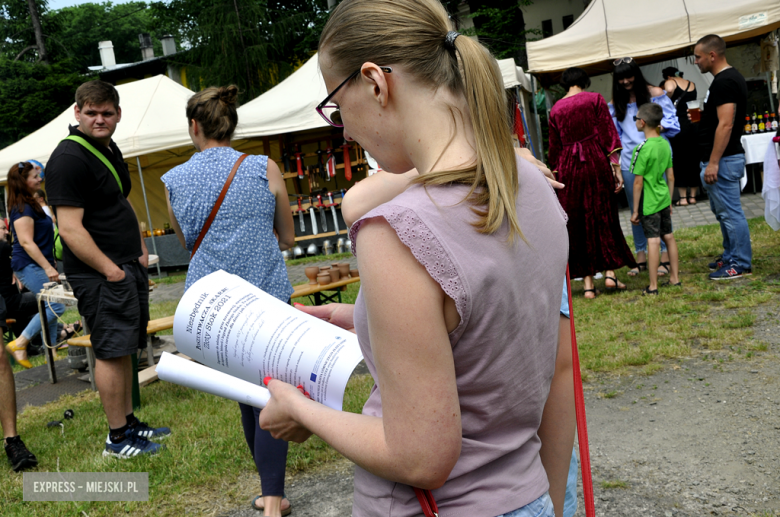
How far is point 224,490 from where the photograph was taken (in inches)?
135

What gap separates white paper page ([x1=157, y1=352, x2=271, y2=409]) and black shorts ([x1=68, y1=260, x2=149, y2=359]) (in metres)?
2.88

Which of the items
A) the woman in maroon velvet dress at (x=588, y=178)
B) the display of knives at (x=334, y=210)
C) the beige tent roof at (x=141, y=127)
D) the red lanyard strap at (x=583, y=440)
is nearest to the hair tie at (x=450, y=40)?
the red lanyard strap at (x=583, y=440)

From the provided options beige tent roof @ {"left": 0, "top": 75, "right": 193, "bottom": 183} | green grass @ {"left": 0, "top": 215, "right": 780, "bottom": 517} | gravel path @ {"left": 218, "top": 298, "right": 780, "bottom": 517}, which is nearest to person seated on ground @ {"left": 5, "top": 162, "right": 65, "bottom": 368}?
green grass @ {"left": 0, "top": 215, "right": 780, "bottom": 517}

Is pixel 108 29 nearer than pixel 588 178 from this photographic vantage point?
No

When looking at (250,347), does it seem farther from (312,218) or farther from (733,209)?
(312,218)

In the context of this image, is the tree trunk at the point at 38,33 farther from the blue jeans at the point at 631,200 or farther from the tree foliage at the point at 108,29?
the blue jeans at the point at 631,200

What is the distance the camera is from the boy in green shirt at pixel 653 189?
594cm

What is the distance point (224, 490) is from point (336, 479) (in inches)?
23.5

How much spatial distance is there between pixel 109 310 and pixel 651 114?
4.76 metres

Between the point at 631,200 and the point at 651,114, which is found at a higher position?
the point at 651,114

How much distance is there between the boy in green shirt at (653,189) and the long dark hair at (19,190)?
6129 millimetres

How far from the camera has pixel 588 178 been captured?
596 centimetres

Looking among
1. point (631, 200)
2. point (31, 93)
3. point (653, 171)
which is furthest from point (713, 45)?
point (31, 93)

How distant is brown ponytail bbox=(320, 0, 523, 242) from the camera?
0.96 metres
